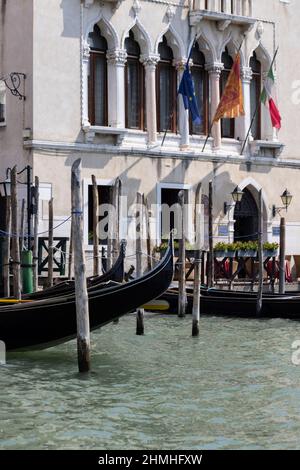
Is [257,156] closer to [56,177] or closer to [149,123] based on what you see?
[149,123]

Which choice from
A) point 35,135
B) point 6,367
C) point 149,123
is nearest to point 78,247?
point 6,367

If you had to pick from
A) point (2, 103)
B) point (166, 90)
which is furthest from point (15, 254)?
point (166, 90)

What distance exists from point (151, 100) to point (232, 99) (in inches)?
39.8

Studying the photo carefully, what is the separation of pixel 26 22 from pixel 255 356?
5.72 metres

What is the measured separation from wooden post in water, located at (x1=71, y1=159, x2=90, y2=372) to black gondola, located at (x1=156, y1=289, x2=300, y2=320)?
4009mm

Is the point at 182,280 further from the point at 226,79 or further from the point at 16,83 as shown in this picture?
the point at 226,79

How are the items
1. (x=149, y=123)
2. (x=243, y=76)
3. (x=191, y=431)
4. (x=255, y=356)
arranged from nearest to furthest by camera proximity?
1. (x=191, y=431)
2. (x=255, y=356)
3. (x=149, y=123)
4. (x=243, y=76)

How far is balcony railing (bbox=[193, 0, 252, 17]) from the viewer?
13055mm

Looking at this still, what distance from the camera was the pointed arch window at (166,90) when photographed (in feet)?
42.6

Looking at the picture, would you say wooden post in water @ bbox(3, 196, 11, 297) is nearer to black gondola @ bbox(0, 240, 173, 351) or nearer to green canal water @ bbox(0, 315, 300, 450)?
green canal water @ bbox(0, 315, 300, 450)

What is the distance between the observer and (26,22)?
38.9 feet

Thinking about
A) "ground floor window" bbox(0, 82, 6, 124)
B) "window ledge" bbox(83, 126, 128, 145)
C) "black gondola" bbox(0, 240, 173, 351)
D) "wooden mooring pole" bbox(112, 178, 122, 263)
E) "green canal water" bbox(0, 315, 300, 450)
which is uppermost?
"ground floor window" bbox(0, 82, 6, 124)

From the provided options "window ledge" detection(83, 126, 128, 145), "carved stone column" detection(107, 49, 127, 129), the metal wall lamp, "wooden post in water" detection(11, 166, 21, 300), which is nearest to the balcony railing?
"carved stone column" detection(107, 49, 127, 129)

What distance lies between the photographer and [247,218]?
45.9ft
